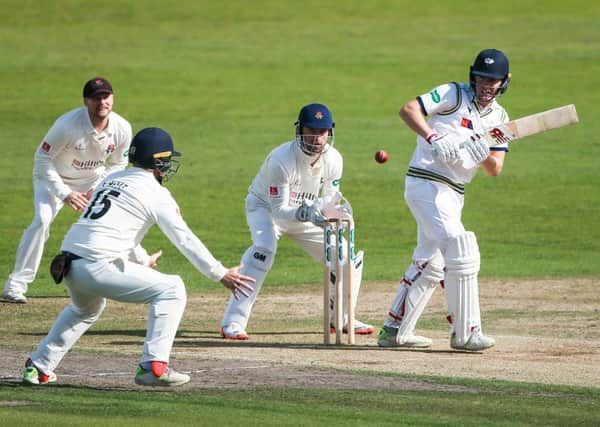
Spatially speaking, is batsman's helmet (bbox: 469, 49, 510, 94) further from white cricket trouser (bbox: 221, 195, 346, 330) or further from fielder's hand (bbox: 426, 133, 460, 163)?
white cricket trouser (bbox: 221, 195, 346, 330)

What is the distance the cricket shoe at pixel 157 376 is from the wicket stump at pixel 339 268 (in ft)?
7.52

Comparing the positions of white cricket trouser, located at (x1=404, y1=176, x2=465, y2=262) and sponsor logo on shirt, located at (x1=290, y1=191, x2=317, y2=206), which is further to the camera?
sponsor logo on shirt, located at (x1=290, y1=191, x2=317, y2=206)

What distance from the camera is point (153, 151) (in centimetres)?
919

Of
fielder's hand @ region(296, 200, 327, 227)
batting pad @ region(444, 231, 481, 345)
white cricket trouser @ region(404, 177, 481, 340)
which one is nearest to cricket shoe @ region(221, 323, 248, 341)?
fielder's hand @ region(296, 200, 327, 227)

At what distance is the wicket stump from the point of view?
1108 cm

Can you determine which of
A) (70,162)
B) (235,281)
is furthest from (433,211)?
(70,162)

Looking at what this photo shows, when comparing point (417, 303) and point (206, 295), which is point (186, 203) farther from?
point (417, 303)

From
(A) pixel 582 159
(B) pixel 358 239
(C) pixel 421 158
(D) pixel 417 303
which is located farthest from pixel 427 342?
(A) pixel 582 159

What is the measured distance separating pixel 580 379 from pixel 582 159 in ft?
47.3

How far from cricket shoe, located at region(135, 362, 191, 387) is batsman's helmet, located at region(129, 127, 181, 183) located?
1.31 meters

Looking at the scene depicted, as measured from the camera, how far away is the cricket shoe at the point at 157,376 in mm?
8875

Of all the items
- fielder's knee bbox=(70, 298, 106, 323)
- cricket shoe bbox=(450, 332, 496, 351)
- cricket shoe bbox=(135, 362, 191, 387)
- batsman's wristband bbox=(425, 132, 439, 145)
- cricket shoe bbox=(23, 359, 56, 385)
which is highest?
batsman's wristband bbox=(425, 132, 439, 145)

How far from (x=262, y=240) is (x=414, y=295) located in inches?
56.5

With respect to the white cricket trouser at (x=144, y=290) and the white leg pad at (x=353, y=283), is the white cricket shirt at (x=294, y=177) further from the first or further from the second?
the white cricket trouser at (x=144, y=290)
